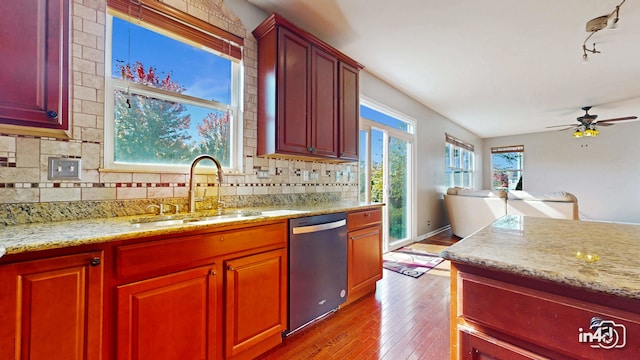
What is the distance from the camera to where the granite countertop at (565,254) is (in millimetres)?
629

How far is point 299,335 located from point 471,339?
1378 millimetres

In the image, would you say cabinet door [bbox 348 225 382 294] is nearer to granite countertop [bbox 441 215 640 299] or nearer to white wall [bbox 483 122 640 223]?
granite countertop [bbox 441 215 640 299]

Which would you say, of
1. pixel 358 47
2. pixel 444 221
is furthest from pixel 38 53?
pixel 444 221

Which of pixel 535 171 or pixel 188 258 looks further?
pixel 535 171

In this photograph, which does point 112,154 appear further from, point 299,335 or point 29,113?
point 299,335

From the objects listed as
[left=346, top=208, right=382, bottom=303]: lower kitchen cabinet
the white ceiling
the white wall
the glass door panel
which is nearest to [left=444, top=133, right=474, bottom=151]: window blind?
the white ceiling

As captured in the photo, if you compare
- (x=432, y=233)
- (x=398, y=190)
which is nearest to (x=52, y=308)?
(x=398, y=190)

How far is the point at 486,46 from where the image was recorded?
9.18 ft

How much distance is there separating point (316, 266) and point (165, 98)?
160cm

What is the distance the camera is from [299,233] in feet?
5.81

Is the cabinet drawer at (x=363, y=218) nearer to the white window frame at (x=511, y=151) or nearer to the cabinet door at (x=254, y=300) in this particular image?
the cabinet door at (x=254, y=300)

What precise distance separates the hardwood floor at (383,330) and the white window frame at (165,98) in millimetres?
1388

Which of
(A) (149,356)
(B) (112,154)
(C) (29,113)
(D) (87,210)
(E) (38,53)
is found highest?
(E) (38,53)

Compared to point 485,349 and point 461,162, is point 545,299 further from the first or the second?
A: point 461,162
